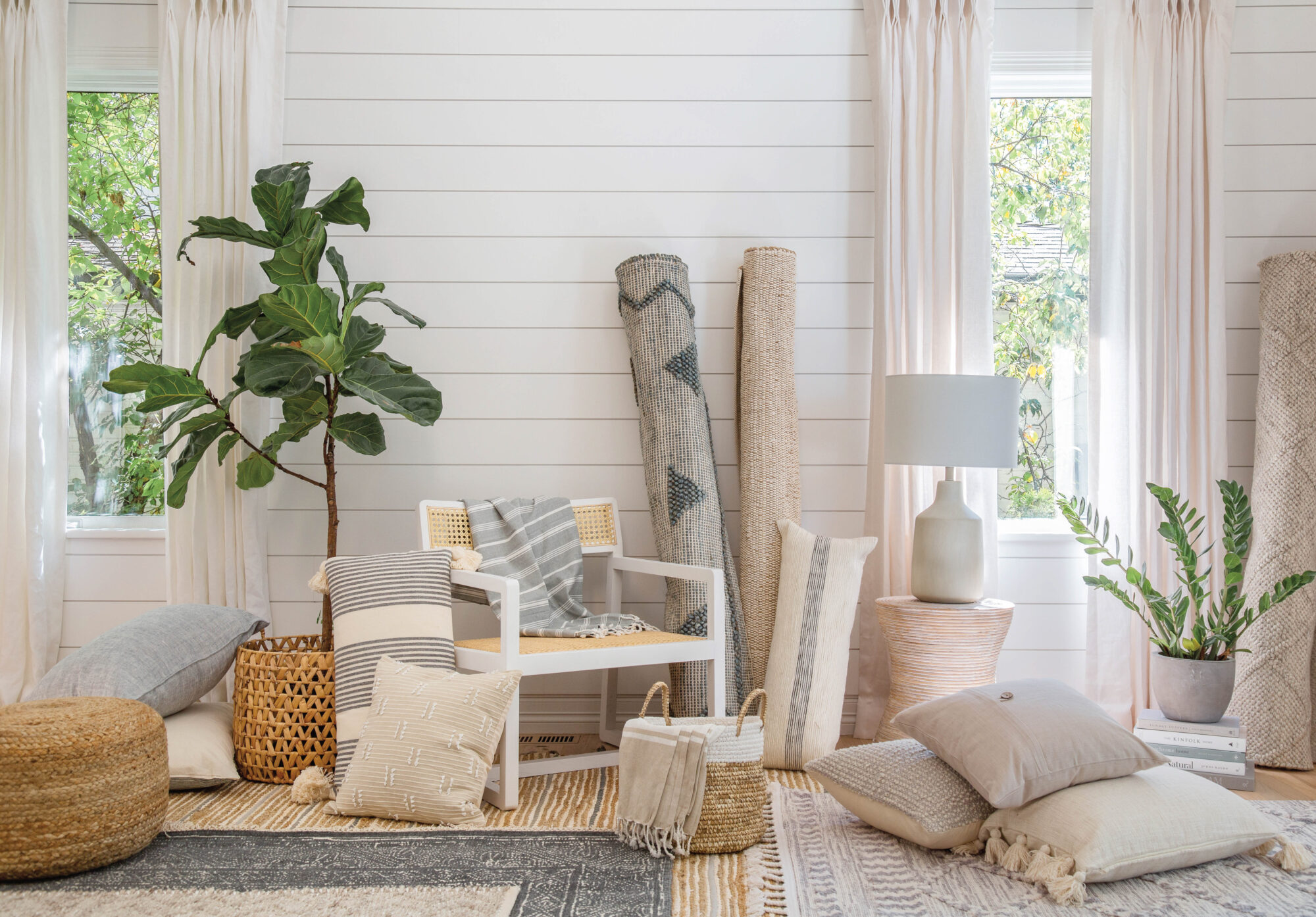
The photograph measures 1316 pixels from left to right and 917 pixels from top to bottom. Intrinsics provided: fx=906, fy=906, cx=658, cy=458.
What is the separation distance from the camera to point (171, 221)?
294cm

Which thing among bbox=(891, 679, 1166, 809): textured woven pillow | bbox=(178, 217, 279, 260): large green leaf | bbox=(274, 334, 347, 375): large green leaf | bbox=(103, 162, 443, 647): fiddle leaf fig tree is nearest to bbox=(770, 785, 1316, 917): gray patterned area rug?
bbox=(891, 679, 1166, 809): textured woven pillow

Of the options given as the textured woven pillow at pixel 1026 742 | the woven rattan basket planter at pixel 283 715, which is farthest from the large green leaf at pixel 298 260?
the textured woven pillow at pixel 1026 742

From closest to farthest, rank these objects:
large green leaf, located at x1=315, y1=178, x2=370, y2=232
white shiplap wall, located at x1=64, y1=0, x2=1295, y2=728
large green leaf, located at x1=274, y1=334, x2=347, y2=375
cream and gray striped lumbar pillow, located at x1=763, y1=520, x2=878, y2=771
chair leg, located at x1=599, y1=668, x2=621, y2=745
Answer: large green leaf, located at x1=274, y1=334, x2=347, y2=375 → cream and gray striped lumbar pillow, located at x1=763, y1=520, x2=878, y2=771 → large green leaf, located at x1=315, y1=178, x2=370, y2=232 → chair leg, located at x1=599, y1=668, x2=621, y2=745 → white shiplap wall, located at x1=64, y1=0, x2=1295, y2=728

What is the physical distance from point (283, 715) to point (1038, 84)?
3.12m

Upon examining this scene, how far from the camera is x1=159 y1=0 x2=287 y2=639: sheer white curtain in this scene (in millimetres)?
2922

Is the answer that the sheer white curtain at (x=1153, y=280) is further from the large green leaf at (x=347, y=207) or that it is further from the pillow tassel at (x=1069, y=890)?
the large green leaf at (x=347, y=207)

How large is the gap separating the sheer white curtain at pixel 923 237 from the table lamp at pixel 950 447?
0.28 metres

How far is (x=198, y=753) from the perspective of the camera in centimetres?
227

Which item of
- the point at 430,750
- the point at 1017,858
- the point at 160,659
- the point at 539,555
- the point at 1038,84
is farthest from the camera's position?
the point at 1038,84

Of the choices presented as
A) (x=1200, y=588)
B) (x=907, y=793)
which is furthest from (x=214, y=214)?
(x=1200, y=588)

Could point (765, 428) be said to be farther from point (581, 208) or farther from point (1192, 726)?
point (1192, 726)

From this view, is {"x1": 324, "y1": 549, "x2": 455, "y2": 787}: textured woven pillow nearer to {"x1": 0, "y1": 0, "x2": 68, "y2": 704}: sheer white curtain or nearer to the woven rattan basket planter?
the woven rattan basket planter

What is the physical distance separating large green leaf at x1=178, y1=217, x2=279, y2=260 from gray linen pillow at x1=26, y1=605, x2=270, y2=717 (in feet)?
3.44

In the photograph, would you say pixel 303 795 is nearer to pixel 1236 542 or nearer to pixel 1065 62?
pixel 1236 542
